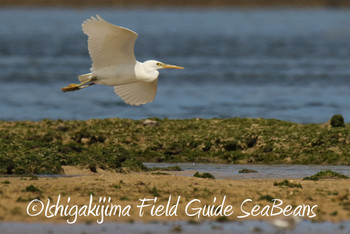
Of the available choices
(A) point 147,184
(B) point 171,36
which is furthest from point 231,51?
(A) point 147,184

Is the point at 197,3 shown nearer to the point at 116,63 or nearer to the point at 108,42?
the point at 116,63

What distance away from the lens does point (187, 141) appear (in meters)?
18.4

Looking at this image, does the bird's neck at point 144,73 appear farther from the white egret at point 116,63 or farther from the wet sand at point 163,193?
the wet sand at point 163,193

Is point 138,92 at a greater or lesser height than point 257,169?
greater

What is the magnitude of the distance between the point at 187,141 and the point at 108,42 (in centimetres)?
424

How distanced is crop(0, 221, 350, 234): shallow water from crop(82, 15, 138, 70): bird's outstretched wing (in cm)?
462

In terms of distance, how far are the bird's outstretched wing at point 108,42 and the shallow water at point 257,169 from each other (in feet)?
8.28

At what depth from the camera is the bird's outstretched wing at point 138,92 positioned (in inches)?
626

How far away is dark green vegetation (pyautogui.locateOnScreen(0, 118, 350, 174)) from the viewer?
17219mm

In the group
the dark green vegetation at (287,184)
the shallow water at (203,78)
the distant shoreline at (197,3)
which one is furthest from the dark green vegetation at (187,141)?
the distant shoreline at (197,3)

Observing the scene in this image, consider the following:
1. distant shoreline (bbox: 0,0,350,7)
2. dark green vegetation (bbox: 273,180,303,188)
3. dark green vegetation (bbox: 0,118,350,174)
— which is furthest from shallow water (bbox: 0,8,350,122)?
distant shoreline (bbox: 0,0,350,7)

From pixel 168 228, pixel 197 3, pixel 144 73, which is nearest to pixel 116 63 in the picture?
pixel 144 73

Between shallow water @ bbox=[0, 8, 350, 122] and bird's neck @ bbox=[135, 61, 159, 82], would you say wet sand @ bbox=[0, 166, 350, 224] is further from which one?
shallow water @ bbox=[0, 8, 350, 122]

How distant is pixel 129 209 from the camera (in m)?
11.4
